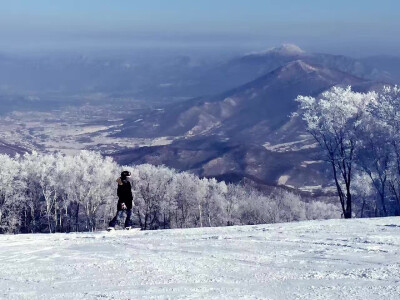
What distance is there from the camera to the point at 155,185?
73062 mm

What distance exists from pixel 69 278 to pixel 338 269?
6.19 m

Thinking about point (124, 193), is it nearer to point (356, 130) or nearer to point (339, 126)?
point (339, 126)

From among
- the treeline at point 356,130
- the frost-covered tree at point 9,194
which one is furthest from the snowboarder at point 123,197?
the frost-covered tree at point 9,194

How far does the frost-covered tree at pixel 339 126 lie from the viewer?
4391 centimetres

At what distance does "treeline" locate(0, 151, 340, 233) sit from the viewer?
217 ft

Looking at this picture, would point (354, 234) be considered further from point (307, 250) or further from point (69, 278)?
point (69, 278)

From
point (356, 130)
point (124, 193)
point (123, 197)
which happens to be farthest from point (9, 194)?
point (124, 193)

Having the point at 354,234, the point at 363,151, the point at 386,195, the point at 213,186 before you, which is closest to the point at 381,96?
the point at 363,151

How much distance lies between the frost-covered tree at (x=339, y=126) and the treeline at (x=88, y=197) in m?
28.1

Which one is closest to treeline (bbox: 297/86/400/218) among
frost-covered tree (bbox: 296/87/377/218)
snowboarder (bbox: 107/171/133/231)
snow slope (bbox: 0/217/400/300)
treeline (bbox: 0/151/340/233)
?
frost-covered tree (bbox: 296/87/377/218)

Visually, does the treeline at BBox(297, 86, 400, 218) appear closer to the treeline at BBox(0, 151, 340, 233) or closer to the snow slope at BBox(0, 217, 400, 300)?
the snow slope at BBox(0, 217, 400, 300)

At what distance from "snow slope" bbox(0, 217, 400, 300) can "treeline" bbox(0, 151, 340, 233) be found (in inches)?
1874

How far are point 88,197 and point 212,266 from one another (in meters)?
55.7

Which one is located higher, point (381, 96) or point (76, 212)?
point (381, 96)
